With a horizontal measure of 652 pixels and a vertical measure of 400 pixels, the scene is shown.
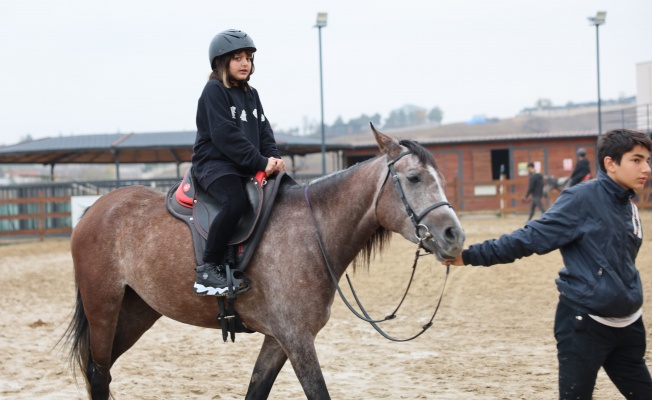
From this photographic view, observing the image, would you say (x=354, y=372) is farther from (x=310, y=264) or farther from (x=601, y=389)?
(x=310, y=264)

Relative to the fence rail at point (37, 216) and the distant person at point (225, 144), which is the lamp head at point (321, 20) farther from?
the distant person at point (225, 144)

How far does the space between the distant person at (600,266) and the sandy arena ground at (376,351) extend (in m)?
2.11

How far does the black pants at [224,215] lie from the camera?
416cm

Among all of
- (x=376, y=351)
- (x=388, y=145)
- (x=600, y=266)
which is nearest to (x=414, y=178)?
(x=388, y=145)

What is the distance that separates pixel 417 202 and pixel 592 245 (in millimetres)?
924

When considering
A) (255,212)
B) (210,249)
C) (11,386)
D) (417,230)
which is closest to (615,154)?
(417,230)

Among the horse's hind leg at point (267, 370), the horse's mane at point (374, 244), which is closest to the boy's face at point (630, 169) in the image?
the horse's mane at point (374, 244)

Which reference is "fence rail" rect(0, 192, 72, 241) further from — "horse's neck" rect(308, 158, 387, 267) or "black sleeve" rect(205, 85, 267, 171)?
"horse's neck" rect(308, 158, 387, 267)

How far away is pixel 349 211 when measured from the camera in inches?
165

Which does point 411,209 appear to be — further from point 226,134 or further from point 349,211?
point 226,134

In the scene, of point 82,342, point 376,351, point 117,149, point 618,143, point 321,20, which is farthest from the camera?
point 117,149

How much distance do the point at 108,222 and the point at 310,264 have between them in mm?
1705

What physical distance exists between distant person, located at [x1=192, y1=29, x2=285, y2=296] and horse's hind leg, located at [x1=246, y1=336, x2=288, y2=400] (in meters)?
0.62

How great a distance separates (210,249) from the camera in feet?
13.8
